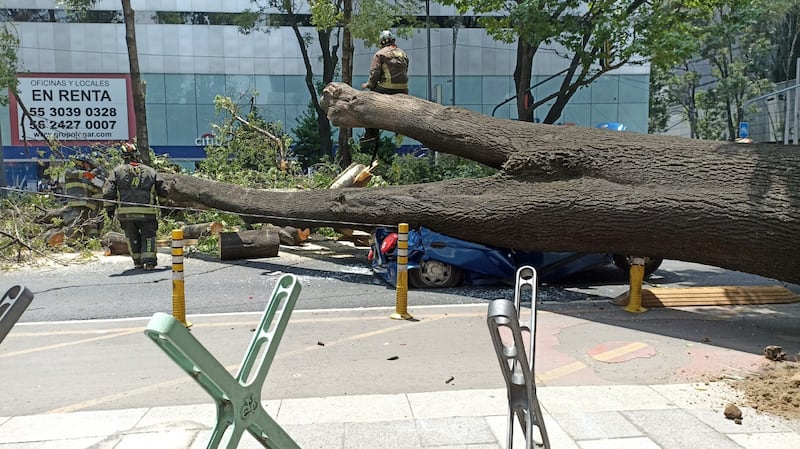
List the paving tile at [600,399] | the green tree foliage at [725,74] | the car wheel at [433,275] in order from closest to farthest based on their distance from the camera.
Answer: the paving tile at [600,399], the car wheel at [433,275], the green tree foliage at [725,74]

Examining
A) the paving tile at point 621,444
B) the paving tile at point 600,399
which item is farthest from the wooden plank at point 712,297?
the paving tile at point 621,444

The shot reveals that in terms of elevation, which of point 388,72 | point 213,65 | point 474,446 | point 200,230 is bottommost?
point 200,230

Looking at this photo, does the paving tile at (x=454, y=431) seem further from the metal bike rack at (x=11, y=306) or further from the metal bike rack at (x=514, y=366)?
the metal bike rack at (x=11, y=306)

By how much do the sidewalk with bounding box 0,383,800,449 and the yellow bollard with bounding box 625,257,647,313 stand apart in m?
2.42

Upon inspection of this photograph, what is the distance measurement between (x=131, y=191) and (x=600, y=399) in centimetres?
826

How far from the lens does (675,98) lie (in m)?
44.2

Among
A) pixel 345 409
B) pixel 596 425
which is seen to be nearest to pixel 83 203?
pixel 345 409

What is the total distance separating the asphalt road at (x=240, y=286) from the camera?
729 centimetres

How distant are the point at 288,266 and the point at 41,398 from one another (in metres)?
5.66

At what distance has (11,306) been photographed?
2078 millimetres

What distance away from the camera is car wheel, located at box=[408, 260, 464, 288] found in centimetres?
823

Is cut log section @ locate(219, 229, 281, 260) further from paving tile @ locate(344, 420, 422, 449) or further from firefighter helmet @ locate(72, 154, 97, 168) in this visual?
paving tile @ locate(344, 420, 422, 449)

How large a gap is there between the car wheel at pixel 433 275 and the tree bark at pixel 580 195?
0.53m

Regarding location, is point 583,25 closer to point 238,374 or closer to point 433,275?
point 433,275
